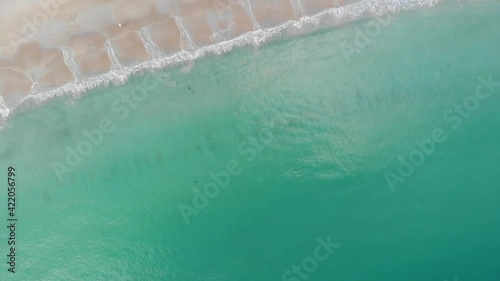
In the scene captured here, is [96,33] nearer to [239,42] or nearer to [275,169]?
[239,42]

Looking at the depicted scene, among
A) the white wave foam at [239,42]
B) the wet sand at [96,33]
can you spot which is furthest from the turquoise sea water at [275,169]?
the wet sand at [96,33]

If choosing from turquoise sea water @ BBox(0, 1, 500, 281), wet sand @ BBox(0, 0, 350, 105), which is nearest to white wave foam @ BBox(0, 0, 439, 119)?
wet sand @ BBox(0, 0, 350, 105)

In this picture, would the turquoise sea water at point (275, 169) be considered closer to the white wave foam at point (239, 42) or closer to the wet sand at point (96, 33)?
the white wave foam at point (239, 42)

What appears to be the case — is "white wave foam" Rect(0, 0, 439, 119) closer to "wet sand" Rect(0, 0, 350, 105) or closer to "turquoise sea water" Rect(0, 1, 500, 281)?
"wet sand" Rect(0, 0, 350, 105)

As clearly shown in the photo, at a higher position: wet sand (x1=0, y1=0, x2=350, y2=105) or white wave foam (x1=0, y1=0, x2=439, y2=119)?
wet sand (x1=0, y1=0, x2=350, y2=105)

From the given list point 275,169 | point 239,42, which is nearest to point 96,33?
point 239,42
